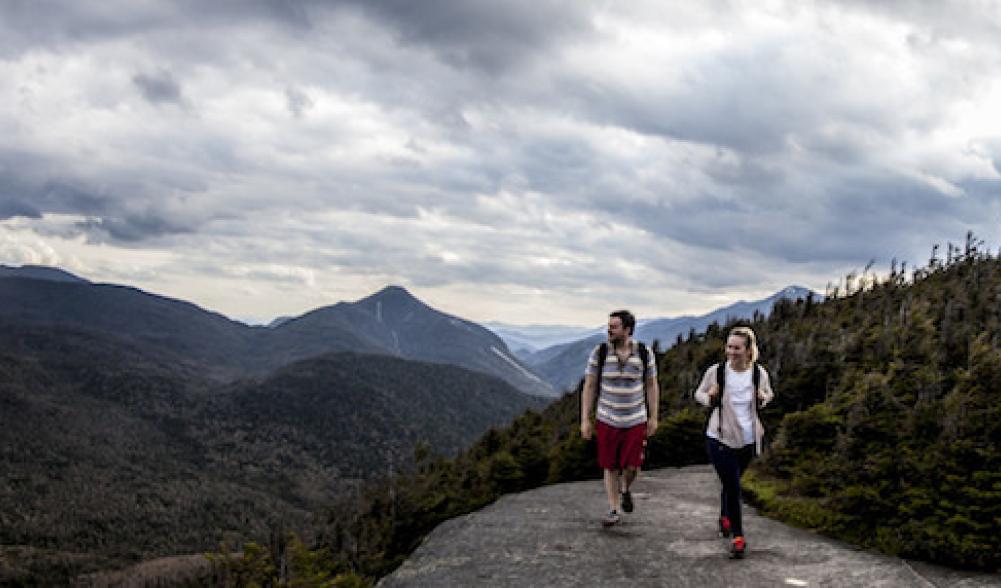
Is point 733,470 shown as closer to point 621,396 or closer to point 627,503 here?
point 621,396

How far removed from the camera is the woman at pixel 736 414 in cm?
797

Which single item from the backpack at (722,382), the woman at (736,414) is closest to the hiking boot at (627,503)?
the woman at (736,414)

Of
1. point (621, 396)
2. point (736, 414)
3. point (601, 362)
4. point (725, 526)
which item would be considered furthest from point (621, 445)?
point (736, 414)

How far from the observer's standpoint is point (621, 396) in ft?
29.2

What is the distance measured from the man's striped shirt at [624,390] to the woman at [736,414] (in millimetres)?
894

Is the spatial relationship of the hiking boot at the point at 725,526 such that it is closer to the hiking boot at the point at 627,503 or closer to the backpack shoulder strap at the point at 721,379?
the hiking boot at the point at 627,503

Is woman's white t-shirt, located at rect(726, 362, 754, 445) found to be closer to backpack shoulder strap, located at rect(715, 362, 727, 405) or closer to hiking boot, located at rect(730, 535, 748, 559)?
backpack shoulder strap, located at rect(715, 362, 727, 405)

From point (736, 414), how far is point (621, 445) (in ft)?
5.39

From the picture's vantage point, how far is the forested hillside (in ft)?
26.4

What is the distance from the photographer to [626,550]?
330 inches

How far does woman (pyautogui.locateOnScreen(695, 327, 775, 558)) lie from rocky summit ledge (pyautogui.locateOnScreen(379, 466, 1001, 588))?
0.61m

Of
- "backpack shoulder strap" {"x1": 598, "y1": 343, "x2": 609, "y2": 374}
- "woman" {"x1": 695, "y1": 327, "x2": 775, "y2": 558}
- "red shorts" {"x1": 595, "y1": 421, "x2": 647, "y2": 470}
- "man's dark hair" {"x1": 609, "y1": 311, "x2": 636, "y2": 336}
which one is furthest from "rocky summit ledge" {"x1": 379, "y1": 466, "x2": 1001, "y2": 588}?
"man's dark hair" {"x1": 609, "y1": 311, "x2": 636, "y2": 336}

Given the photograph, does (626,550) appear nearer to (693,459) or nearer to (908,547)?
(908,547)

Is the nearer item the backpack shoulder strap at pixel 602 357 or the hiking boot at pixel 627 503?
the backpack shoulder strap at pixel 602 357
